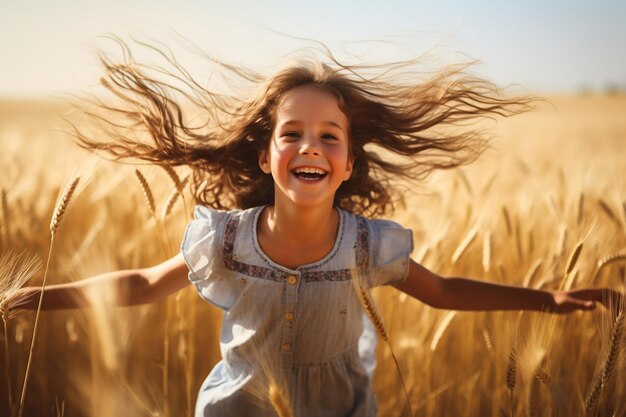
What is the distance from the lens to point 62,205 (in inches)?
47.9

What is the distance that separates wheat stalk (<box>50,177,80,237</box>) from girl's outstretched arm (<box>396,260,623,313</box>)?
35.3 inches

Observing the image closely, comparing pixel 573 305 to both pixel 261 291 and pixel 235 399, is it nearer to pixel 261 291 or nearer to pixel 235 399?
pixel 261 291

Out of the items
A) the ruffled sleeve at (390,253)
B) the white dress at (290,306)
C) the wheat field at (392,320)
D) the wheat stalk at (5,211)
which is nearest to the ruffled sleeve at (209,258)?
the white dress at (290,306)

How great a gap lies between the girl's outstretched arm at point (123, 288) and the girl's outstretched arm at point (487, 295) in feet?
2.09

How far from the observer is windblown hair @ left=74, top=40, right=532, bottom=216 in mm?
1547

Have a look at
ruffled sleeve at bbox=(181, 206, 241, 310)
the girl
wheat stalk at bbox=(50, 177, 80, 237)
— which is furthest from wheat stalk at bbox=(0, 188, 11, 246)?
ruffled sleeve at bbox=(181, 206, 241, 310)

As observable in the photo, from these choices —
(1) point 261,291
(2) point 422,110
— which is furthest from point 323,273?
(2) point 422,110

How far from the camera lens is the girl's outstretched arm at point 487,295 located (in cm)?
144

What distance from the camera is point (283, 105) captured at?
4.63 feet

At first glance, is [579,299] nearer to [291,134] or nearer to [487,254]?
[487,254]

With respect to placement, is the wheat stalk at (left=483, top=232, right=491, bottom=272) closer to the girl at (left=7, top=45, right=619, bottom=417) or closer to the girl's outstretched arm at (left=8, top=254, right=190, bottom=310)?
the girl at (left=7, top=45, right=619, bottom=417)

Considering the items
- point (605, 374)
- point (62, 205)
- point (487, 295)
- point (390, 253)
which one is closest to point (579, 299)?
point (487, 295)

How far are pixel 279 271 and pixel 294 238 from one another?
99 mm

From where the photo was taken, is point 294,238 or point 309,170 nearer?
point 309,170
